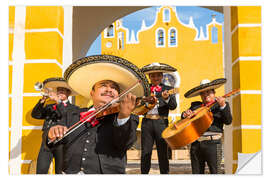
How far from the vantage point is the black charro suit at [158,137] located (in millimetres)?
4199

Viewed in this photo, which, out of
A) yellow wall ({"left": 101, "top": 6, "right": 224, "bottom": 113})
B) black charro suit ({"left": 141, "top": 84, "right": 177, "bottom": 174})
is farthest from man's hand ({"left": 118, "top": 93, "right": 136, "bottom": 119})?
yellow wall ({"left": 101, "top": 6, "right": 224, "bottom": 113})

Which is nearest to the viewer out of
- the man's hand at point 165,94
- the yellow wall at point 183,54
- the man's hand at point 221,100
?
the man's hand at point 221,100

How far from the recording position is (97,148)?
2.84 metres

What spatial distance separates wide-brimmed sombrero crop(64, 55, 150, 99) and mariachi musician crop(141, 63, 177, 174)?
133 centimetres

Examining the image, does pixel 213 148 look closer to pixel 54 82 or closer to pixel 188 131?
pixel 188 131

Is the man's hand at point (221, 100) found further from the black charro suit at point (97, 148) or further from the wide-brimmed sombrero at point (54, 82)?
the wide-brimmed sombrero at point (54, 82)

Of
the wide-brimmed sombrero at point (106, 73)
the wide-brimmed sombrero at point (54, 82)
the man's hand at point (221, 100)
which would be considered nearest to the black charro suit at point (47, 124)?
the wide-brimmed sombrero at point (54, 82)

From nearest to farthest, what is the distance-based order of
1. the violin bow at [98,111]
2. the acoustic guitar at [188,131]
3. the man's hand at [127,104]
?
the man's hand at [127,104], the violin bow at [98,111], the acoustic guitar at [188,131]

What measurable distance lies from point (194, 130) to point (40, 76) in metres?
2.25

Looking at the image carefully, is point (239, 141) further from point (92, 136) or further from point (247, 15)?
point (92, 136)

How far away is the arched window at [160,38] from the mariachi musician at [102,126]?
49.1ft

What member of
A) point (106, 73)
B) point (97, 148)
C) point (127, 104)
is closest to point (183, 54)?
point (106, 73)

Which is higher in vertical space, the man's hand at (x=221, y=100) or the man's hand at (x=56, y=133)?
the man's hand at (x=221, y=100)

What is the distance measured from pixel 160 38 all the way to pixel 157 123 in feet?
46.0
